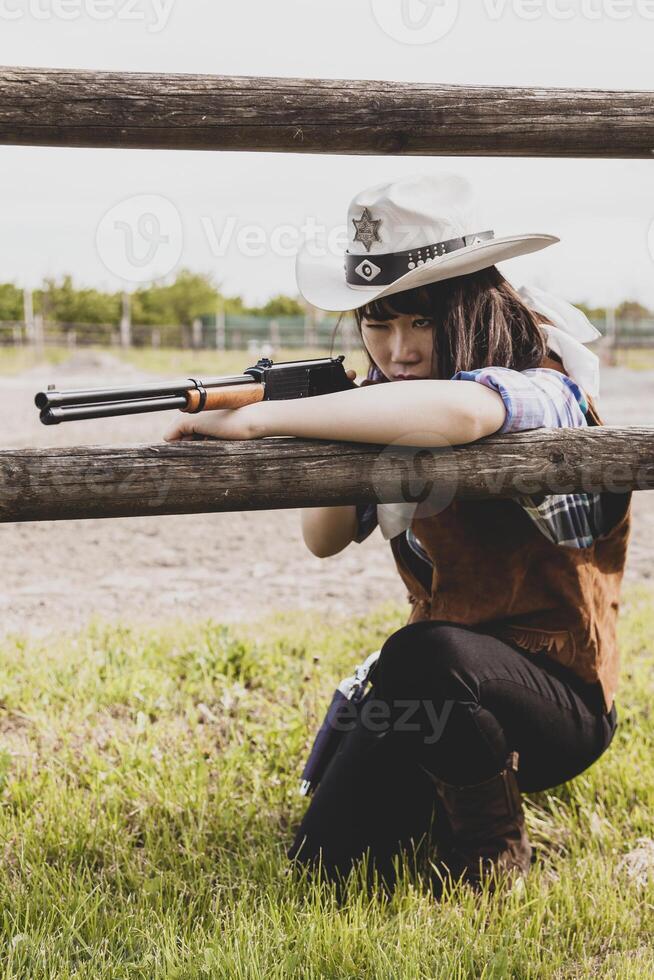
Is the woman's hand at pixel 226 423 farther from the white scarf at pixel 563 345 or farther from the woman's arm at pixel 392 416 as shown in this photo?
the white scarf at pixel 563 345

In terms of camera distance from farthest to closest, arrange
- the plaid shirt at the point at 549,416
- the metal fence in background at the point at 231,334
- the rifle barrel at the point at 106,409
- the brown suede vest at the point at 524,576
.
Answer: the metal fence in background at the point at 231,334 → the brown suede vest at the point at 524,576 → the plaid shirt at the point at 549,416 → the rifle barrel at the point at 106,409

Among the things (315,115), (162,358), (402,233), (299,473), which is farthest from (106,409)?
(162,358)

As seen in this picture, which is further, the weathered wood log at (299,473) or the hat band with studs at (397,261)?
the hat band with studs at (397,261)

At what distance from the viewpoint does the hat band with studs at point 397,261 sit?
86.9 inches

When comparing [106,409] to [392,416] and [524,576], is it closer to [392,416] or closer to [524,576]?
[392,416]

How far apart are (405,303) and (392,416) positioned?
0.39 metres

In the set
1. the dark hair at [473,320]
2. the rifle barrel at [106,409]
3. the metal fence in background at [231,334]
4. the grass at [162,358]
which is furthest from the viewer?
the metal fence in background at [231,334]

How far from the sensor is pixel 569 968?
208 centimetres

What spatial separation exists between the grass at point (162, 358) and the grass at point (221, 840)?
2226 cm

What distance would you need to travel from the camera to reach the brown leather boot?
2.36 m

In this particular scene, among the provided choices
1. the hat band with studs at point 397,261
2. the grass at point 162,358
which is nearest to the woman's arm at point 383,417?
the hat band with studs at point 397,261

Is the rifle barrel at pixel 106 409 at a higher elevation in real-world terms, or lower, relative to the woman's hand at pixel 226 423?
higher

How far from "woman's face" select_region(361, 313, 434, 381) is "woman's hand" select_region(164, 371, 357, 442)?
410 millimetres

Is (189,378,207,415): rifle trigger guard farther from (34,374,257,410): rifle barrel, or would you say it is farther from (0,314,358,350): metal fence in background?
(0,314,358,350): metal fence in background
